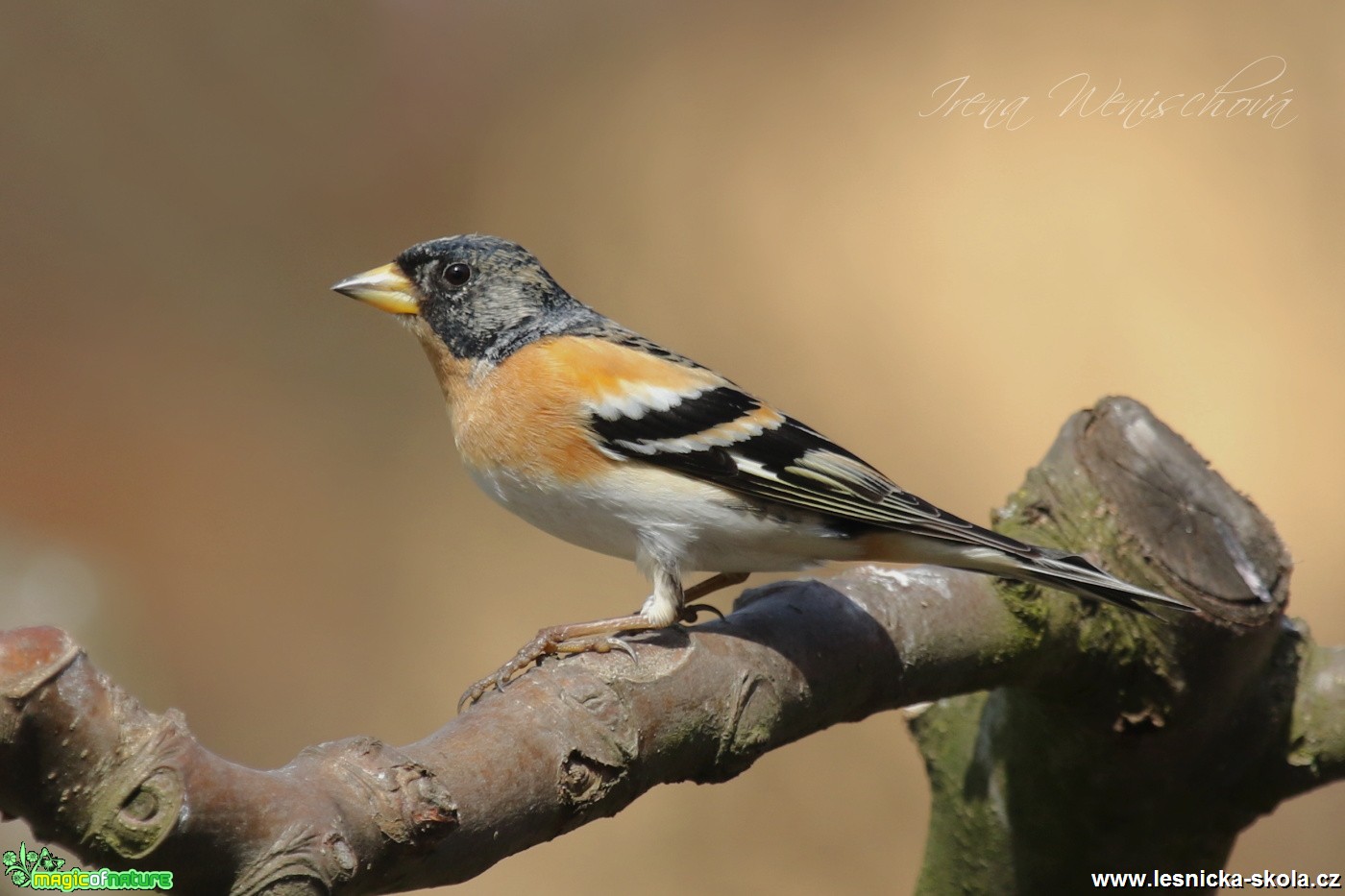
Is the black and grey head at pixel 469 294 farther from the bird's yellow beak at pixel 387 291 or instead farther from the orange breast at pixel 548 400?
the orange breast at pixel 548 400

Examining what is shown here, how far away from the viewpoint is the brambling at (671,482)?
261 cm

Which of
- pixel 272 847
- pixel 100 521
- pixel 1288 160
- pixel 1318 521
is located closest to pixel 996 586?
pixel 272 847

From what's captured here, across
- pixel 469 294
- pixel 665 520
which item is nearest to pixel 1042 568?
pixel 665 520

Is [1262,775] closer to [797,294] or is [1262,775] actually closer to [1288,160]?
[797,294]

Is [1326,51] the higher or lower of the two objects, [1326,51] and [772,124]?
the higher

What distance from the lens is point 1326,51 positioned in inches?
203

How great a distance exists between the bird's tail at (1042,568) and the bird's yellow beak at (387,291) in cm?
144

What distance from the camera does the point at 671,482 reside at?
8.64 feet

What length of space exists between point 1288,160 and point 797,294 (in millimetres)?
2245

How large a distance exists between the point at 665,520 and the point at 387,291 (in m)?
1.07

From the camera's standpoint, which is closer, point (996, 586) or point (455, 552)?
point (996, 586)

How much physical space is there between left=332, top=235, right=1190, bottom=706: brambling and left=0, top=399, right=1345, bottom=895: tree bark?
0.15 meters

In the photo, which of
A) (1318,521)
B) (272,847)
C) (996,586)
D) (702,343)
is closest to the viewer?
(272,847)

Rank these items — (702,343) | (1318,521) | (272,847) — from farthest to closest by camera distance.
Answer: (702,343) < (1318,521) < (272,847)
